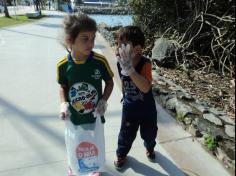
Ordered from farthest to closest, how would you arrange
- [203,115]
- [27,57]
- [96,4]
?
[96,4] < [27,57] < [203,115]

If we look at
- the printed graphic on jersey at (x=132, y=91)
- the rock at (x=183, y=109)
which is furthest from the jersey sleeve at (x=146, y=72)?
the rock at (x=183, y=109)

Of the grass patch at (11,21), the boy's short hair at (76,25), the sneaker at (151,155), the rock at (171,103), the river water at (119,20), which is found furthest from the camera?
the grass patch at (11,21)

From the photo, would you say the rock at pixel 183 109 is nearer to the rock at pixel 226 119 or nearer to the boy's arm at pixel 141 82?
the rock at pixel 226 119

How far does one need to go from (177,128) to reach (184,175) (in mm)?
996

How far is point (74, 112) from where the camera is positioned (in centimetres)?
268

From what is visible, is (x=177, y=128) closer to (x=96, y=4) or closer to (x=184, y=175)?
(x=184, y=175)

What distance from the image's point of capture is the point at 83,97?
2.65 m

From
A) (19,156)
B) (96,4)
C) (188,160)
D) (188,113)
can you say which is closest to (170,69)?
(188,113)

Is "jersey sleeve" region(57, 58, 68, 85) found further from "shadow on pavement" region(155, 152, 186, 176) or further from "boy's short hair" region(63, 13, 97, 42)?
"shadow on pavement" region(155, 152, 186, 176)

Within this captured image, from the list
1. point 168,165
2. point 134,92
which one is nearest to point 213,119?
point 168,165

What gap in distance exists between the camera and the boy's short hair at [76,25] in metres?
2.49

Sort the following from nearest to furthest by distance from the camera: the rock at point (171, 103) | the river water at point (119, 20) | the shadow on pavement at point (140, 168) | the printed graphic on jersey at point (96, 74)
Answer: the printed graphic on jersey at point (96, 74) → the shadow on pavement at point (140, 168) → the rock at point (171, 103) → the river water at point (119, 20)

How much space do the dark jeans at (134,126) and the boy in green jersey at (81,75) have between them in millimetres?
331

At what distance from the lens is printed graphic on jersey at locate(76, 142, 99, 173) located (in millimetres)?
2652
